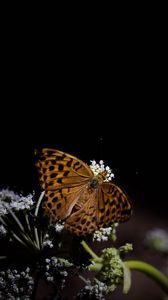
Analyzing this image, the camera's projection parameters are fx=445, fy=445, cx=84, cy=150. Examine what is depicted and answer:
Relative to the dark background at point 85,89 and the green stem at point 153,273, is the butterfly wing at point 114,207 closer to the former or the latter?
the green stem at point 153,273

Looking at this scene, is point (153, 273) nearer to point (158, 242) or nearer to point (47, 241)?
point (158, 242)

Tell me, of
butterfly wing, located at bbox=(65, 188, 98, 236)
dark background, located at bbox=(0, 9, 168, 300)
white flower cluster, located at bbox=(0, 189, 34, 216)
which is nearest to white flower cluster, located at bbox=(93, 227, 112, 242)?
butterfly wing, located at bbox=(65, 188, 98, 236)

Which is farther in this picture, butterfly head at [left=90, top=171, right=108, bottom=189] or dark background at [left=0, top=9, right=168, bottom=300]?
dark background at [left=0, top=9, right=168, bottom=300]

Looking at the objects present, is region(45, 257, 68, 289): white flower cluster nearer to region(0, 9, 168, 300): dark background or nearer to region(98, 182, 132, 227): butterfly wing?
region(98, 182, 132, 227): butterfly wing

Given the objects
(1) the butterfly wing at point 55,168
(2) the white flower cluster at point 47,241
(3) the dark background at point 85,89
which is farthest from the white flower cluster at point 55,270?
(3) the dark background at point 85,89

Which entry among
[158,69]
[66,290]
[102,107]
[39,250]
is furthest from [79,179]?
[158,69]

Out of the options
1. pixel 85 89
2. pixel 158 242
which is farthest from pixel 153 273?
pixel 85 89

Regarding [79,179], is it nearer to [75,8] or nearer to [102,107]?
[102,107]
